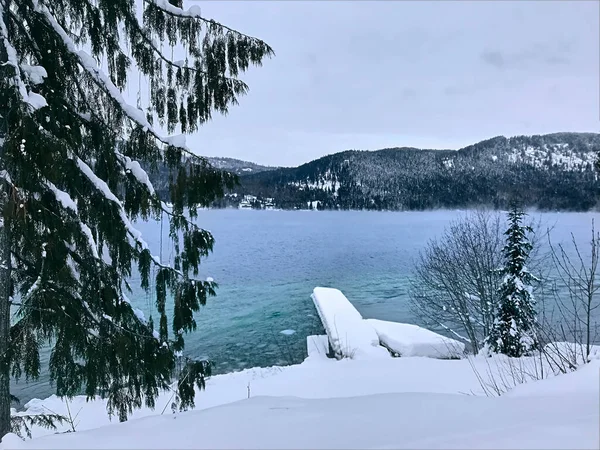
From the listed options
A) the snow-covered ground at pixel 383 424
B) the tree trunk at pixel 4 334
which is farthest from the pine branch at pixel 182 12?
the snow-covered ground at pixel 383 424

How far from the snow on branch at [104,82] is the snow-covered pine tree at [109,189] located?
0.01 metres

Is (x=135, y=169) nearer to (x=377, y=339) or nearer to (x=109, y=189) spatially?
(x=109, y=189)

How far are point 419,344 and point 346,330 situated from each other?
3069mm

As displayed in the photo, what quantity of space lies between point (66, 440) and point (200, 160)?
251 cm

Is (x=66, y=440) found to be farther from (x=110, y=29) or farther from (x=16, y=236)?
(x=110, y=29)

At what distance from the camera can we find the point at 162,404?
30.0 ft

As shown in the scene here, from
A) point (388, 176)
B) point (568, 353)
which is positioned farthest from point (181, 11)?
point (388, 176)

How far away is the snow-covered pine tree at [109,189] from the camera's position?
11.4ft

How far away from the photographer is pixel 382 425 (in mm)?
2752

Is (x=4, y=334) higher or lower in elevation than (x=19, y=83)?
lower

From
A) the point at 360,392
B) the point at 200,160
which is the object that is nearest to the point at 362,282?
the point at 360,392

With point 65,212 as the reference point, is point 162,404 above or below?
below

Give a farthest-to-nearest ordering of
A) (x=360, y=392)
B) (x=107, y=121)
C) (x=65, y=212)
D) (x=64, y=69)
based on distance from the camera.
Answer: (x=360, y=392) < (x=107, y=121) < (x=64, y=69) < (x=65, y=212)

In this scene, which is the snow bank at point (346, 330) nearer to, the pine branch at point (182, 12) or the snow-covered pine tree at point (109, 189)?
the snow-covered pine tree at point (109, 189)
